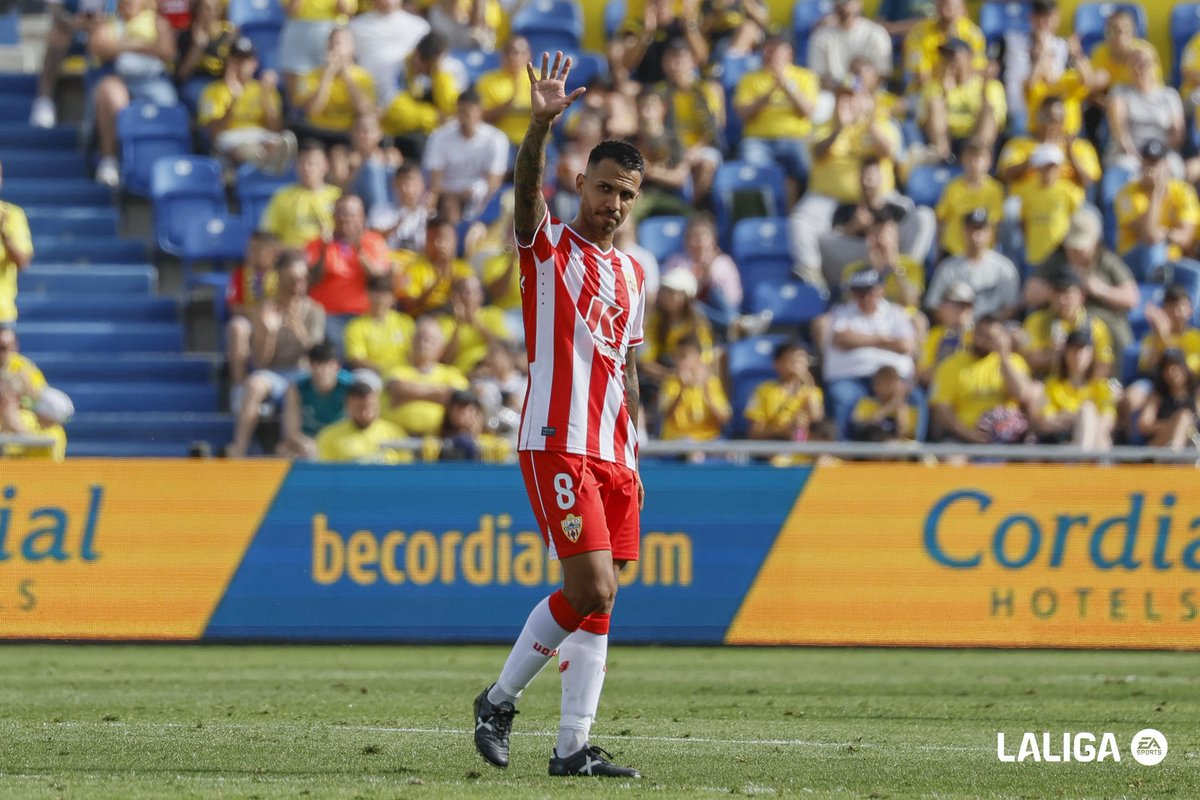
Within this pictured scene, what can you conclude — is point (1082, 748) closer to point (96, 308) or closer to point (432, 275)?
point (432, 275)

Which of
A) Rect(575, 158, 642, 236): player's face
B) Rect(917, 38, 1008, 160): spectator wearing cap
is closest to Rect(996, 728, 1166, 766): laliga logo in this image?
Rect(575, 158, 642, 236): player's face

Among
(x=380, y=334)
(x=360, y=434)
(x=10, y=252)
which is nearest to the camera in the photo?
(x=360, y=434)

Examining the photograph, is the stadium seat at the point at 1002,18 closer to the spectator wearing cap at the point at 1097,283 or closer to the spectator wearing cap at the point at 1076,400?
the spectator wearing cap at the point at 1097,283

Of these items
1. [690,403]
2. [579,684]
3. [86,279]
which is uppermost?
[579,684]

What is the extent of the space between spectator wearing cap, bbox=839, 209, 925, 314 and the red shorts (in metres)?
9.27

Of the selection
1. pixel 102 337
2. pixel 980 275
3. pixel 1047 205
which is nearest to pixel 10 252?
pixel 102 337

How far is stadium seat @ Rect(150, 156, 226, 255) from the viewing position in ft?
55.4

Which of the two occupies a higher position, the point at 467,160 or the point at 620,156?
the point at 620,156

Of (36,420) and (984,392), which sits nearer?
(36,420)

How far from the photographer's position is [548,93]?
6.66 m

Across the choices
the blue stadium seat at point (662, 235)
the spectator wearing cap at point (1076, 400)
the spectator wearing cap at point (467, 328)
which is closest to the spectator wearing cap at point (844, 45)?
the blue stadium seat at point (662, 235)

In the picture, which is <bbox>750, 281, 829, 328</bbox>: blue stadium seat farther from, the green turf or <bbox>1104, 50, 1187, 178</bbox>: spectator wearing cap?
the green turf

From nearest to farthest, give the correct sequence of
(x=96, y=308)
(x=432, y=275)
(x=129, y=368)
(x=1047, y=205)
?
(x=432, y=275), (x=129, y=368), (x=96, y=308), (x=1047, y=205)

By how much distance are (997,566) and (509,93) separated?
6.82 meters
